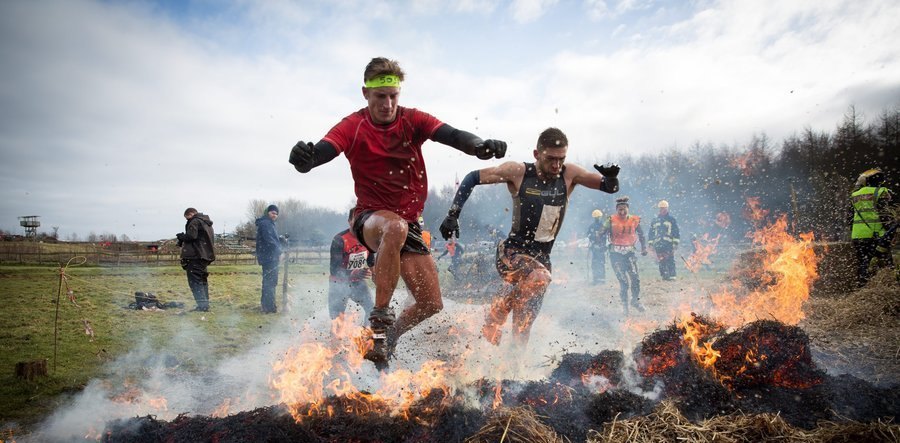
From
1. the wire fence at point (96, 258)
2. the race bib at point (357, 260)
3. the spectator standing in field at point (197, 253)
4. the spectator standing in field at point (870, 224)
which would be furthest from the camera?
the wire fence at point (96, 258)

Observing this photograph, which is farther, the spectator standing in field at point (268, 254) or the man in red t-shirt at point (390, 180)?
the spectator standing in field at point (268, 254)

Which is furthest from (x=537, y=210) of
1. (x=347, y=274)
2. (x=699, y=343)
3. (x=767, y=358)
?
(x=347, y=274)

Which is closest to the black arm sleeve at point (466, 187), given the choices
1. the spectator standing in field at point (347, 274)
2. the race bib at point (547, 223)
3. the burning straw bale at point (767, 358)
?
the race bib at point (547, 223)

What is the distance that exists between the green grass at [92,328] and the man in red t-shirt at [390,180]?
123 inches

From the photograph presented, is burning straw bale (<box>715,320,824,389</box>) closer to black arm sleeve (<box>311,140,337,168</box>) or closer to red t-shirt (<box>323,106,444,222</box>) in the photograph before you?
red t-shirt (<box>323,106,444,222</box>)

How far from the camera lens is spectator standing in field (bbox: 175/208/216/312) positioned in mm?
9188

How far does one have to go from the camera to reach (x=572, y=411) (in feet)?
11.0

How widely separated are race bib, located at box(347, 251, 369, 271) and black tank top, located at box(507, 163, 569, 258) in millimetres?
2470

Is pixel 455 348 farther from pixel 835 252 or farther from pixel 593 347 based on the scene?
pixel 835 252

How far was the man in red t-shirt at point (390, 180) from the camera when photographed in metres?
3.69

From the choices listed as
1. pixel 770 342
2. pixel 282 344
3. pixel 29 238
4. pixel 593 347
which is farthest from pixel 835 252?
pixel 29 238

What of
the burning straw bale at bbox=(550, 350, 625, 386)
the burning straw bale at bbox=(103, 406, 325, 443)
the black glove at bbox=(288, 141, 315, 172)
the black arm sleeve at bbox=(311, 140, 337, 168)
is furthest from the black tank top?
the burning straw bale at bbox=(103, 406, 325, 443)

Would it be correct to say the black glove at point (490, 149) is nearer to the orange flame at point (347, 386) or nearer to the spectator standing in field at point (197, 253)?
the orange flame at point (347, 386)

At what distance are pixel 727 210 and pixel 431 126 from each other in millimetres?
33934
